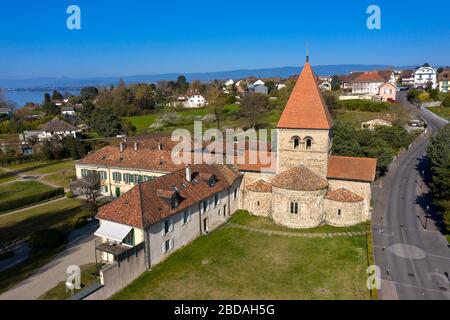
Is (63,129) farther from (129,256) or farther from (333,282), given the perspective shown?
(333,282)

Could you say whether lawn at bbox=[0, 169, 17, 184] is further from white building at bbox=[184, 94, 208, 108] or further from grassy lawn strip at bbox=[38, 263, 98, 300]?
white building at bbox=[184, 94, 208, 108]

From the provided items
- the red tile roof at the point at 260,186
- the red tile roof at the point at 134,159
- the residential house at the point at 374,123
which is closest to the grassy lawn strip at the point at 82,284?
the red tile roof at the point at 134,159

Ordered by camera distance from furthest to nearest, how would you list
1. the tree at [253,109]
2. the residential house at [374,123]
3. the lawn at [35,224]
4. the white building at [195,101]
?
1. the white building at [195,101]
2. the tree at [253,109]
3. the residential house at [374,123]
4. the lawn at [35,224]

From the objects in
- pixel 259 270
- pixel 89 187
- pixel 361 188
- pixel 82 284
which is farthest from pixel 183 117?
pixel 82 284

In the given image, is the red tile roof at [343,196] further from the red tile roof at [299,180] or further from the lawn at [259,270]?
the lawn at [259,270]

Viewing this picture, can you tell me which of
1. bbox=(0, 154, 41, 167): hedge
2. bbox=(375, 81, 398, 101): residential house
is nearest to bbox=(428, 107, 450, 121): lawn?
bbox=(375, 81, 398, 101): residential house

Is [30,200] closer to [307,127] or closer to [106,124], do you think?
[307,127]
